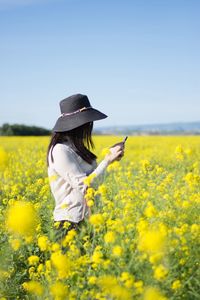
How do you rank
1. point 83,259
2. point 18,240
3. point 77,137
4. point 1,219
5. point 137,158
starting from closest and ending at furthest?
point 83,259
point 18,240
point 77,137
point 1,219
point 137,158

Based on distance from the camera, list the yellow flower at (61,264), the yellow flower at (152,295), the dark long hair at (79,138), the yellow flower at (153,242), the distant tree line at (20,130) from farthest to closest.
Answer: the distant tree line at (20,130) → the dark long hair at (79,138) → the yellow flower at (61,264) → the yellow flower at (153,242) → the yellow flower at (152,295)

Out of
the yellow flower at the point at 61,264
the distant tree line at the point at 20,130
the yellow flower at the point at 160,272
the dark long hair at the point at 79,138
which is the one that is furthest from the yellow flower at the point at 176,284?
the distant tree line at the point at 20,130

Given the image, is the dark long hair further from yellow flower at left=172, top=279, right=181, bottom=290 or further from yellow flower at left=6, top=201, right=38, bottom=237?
yellow flower at left=172, top=279, right=181, bottom=290

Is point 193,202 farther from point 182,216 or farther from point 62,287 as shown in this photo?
point 62,287

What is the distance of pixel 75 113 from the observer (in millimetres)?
3590

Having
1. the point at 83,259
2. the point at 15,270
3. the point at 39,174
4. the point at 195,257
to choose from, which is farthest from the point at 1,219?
the point at 39,174

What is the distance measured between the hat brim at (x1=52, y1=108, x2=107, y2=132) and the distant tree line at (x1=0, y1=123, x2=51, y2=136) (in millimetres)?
30055

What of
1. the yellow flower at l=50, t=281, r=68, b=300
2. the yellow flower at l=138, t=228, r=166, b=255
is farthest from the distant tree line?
the yellow flower at l=138, t=228, r=166, b=255

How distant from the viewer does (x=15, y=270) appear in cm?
399

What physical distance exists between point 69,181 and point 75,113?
1.48 ft

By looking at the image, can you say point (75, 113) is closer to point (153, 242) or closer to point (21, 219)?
point (21, 219)

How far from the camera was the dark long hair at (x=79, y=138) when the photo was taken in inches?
140

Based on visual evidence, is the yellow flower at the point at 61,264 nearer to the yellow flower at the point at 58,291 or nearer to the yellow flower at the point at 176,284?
the yellow flower at the point at 58,291

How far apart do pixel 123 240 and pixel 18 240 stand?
Answer: 0.65 m
